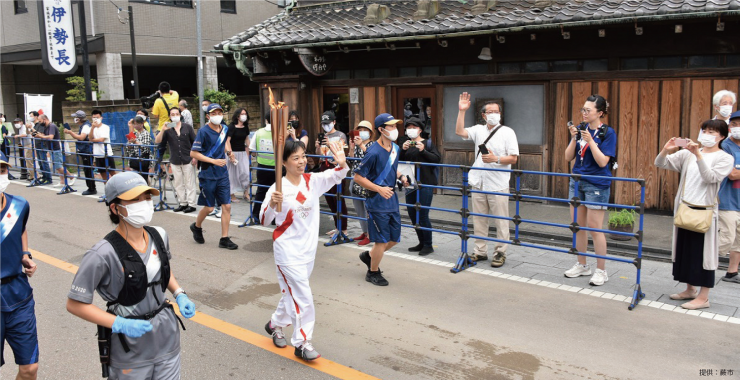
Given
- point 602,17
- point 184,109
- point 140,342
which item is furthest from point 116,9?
point 140,342

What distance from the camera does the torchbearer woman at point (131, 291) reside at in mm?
3107

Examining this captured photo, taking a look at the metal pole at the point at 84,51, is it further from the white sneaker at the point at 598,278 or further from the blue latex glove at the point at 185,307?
the blue latex glove at the point at 185,307

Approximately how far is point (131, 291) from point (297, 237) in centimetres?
194

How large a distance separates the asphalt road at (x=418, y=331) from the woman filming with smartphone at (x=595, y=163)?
2.33 ft

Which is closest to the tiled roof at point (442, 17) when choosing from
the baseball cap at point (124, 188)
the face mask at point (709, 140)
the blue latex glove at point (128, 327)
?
the face mask at point (709, 140)

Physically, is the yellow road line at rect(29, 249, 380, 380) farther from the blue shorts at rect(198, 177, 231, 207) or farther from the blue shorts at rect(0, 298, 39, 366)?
the blue shorts at rect(198, 177, 231, 207)

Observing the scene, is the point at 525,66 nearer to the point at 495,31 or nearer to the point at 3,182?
the point at 495,31

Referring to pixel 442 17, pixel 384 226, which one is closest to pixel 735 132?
pixel 384 226

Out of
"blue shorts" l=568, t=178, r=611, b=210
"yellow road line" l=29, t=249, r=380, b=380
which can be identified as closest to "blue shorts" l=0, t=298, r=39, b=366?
"yellow road line" l=29, t=249, r=380, b=380

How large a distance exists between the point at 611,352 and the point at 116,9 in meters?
22.2

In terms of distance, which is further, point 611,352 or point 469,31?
point 469,31

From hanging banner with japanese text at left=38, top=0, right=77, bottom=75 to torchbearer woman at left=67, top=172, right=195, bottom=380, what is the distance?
1754cm

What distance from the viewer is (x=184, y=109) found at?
42.4ft

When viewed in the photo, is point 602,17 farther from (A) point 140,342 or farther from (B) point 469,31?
(A) point 140,342
